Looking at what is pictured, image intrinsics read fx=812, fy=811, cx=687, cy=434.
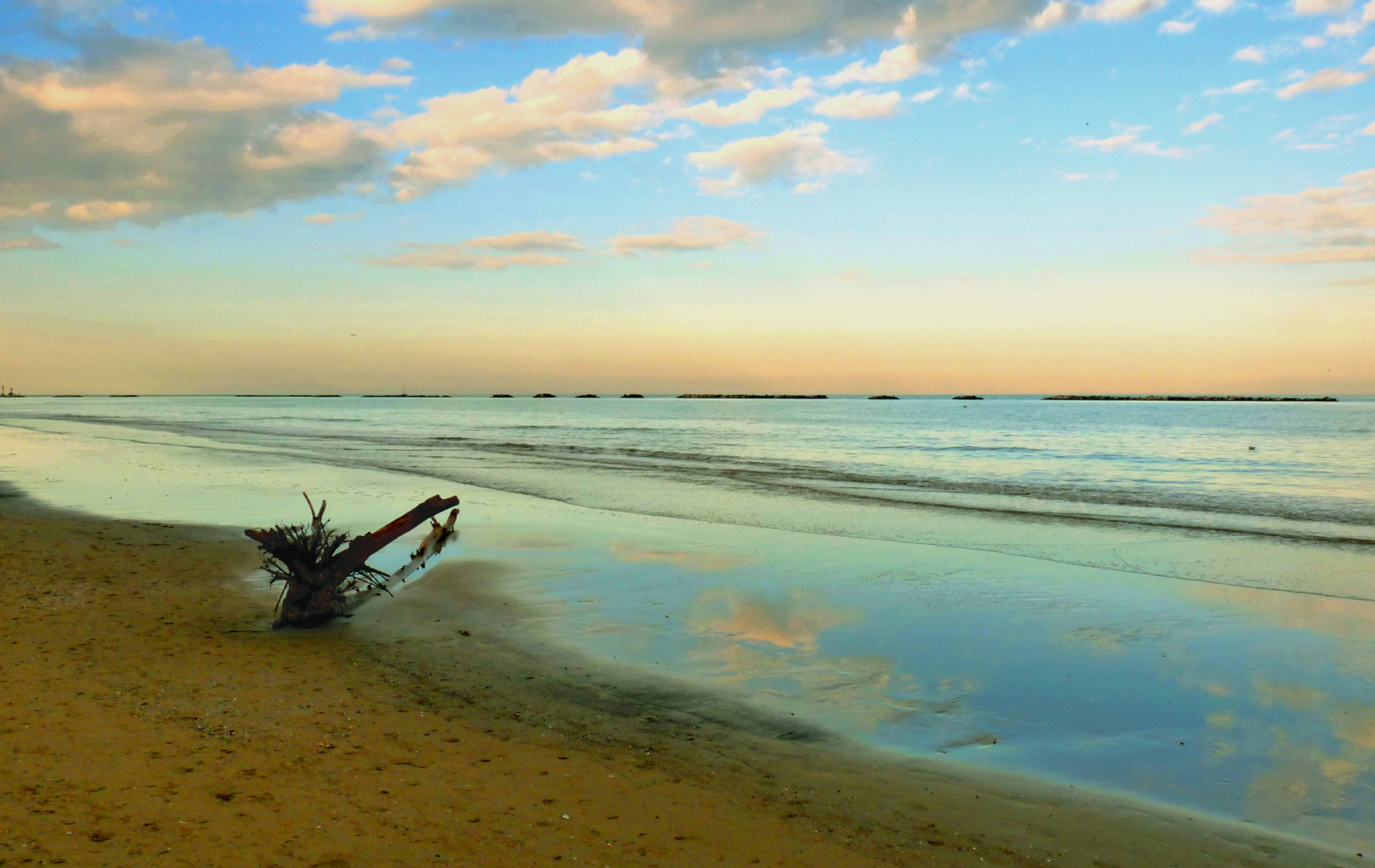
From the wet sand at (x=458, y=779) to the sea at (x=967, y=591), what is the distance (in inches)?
23.0

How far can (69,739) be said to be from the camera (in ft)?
17.6

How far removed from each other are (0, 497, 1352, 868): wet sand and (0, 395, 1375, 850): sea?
1.92 feet

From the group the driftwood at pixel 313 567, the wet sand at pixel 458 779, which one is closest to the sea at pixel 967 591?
the wet sand at pixel 458 779

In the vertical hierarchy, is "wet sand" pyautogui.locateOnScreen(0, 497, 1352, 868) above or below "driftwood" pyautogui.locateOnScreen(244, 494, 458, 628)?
below

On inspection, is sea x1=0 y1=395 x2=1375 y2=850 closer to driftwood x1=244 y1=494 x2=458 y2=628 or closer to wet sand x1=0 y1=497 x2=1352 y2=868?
wet sand x1=0 y1=497 x2=1352 y2=868

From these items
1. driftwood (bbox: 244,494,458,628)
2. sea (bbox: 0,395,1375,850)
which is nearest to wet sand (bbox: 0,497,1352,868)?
sea (bbox: 0,395,1375,850)

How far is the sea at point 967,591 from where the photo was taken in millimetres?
6219

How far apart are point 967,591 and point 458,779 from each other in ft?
27.2

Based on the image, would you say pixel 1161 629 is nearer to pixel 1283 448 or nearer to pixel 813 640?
pixel 813 640

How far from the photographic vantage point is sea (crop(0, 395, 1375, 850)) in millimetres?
6219

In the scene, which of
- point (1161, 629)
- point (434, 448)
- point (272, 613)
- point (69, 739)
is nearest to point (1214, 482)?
point (1161, 629)

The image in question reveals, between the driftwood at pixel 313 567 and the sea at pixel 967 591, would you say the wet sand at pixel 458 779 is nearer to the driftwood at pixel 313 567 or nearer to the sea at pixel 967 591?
the sea at pixel 967 591

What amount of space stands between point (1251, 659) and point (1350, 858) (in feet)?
14.2

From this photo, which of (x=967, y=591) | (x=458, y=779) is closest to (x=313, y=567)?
(x=458, y=779)
